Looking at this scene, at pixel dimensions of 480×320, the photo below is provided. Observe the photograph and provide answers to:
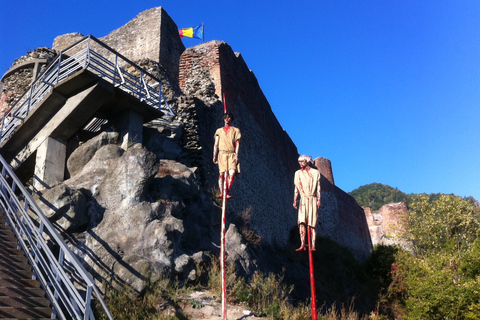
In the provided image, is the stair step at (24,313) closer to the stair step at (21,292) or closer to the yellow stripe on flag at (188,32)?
the stair step at (21,292)

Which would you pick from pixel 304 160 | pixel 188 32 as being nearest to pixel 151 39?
pixel 188 32

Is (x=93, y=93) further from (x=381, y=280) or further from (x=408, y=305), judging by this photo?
(x=381, y=280)

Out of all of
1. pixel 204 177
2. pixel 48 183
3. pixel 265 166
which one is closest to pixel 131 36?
pixel 265 166

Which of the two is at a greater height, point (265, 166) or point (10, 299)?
point (265, 166)

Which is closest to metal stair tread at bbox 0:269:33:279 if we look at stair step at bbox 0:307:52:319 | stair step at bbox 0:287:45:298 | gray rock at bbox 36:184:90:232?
stair step at bbox 0:287:45:298

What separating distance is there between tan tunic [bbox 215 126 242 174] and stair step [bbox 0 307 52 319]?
3546mm

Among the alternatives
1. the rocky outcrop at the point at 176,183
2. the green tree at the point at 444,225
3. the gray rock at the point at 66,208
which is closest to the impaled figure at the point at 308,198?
the rocky outcrop at the point at 176,183

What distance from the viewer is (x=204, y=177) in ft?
38.1

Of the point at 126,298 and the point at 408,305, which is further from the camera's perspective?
the point at 408,305

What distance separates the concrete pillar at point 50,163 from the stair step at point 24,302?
14.0 feet

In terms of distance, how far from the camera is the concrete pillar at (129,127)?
33.2ft

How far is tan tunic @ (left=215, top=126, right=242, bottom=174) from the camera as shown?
755 centimetres

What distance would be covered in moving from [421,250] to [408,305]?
595cm

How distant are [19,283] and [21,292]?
0.61 feet
